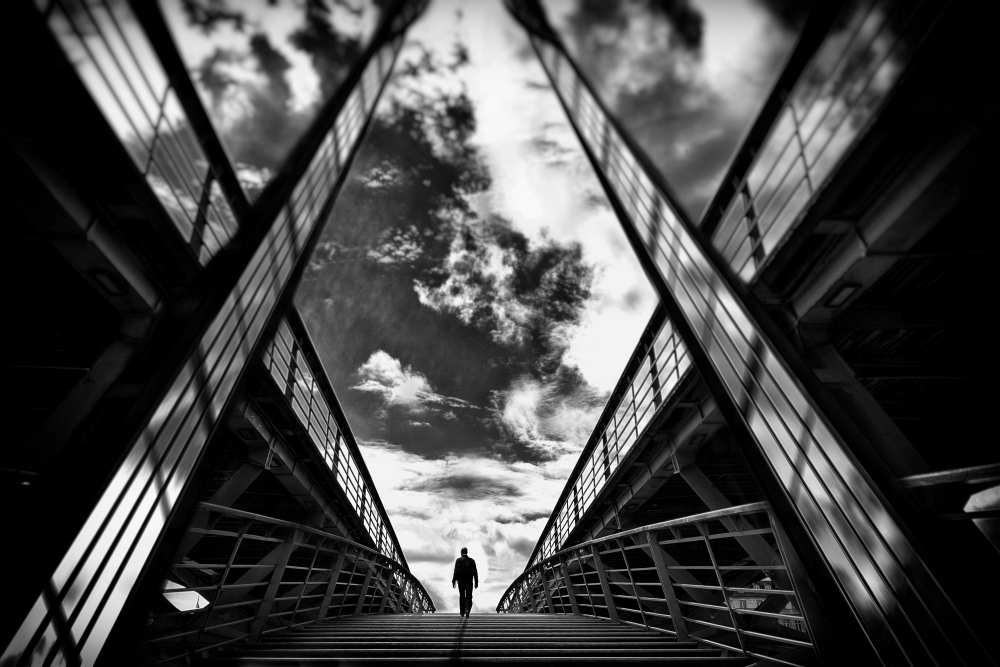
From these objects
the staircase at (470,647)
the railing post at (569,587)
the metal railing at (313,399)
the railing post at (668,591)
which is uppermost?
the metal railing at (313,399)

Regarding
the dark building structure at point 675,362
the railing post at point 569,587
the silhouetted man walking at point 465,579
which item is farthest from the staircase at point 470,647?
the silhouetted man walking at point 465,579

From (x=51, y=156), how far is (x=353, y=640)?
4629mm

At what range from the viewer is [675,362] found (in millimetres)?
7000

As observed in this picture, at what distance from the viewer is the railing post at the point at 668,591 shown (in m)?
3.56

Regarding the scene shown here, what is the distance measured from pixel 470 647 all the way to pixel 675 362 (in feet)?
16.5

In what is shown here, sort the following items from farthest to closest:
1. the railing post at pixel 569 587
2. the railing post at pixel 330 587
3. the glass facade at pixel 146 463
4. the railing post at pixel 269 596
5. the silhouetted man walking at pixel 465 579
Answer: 1. the silhouetted man walking at pixel 465 579
2. the railing post at pixel 569 587
3. the railing post at pixel 330 587
4. the railing post at pixel 269 596
5. the glass facade at pixel 146 463

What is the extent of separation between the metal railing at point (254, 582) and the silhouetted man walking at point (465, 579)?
4.28 feet

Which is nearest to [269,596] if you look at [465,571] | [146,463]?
[146,463]

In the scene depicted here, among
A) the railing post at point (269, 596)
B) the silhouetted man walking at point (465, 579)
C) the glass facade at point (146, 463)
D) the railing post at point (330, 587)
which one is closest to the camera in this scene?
the glass facade at point (146, 463)

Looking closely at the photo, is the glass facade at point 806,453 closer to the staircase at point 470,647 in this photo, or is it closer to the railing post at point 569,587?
the staircase at point 470,647

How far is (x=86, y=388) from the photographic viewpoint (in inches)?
179

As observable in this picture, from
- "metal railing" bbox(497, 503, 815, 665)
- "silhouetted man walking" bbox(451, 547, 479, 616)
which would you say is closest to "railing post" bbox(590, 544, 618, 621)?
"metal railing" bbox(497, 503, 815, 665)

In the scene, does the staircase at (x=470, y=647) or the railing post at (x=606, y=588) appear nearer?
the staircase at (x=470, y=647)

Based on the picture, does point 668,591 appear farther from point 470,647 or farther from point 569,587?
point 569,587
